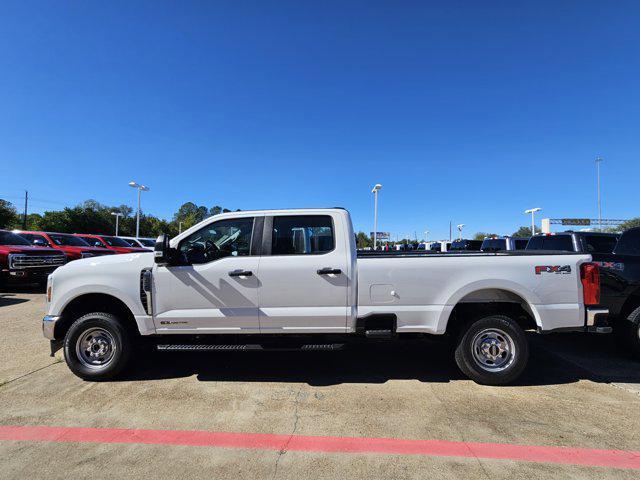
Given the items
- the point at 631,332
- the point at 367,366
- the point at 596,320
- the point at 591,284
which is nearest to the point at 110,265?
the point at 367,366

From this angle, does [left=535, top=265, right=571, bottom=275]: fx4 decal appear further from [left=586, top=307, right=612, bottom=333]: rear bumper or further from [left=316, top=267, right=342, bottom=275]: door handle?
[left=316, top=267, right=342, bottom=275]: door handle

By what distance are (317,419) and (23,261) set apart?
1167 centimetres

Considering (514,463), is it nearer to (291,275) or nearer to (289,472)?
(289,472)

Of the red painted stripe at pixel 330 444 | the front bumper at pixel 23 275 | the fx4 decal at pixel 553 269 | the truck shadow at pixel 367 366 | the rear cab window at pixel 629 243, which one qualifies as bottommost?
the red painted stripe at pixel 330 444

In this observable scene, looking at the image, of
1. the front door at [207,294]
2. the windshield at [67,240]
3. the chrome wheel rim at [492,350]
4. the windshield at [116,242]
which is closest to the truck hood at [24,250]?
the windshield at [67,240]

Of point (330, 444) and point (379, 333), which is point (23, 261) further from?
point (330, 444)

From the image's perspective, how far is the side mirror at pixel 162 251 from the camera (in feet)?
13.3

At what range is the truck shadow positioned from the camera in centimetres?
452

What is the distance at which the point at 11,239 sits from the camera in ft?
39.3

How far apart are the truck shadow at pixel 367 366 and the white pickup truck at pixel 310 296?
21.0 inches

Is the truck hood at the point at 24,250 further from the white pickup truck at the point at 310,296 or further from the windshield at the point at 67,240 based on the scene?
the white pickup truck at the point at 310,296

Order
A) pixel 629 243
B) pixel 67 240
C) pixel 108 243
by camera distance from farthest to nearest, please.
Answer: pixel 108 243, pixel 67 240, pixel 629 243

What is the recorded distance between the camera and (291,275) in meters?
4.20

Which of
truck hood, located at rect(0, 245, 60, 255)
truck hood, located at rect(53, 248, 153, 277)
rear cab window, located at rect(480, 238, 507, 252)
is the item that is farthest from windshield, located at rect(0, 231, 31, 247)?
rear cab window, located at rect(480, 238, 507, 252)
